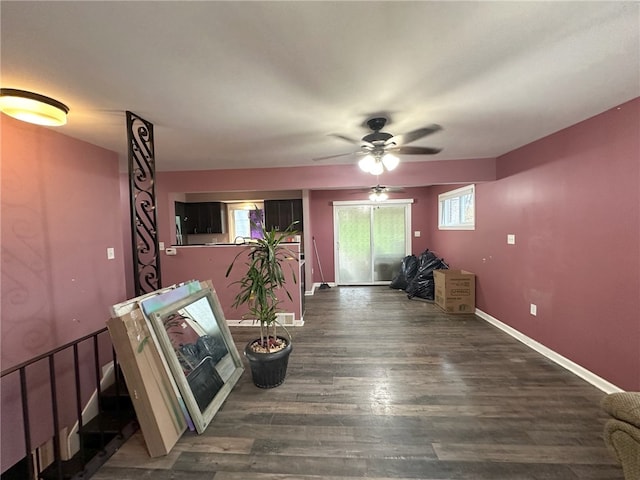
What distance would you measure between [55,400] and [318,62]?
8.56 feet

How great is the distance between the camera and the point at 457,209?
16.1 feet

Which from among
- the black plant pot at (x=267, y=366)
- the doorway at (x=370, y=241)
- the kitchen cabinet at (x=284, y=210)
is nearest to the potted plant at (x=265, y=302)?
the black plant pot at (x=267, y=366)

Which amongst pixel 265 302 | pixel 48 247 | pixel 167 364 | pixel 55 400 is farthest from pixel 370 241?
pixel 55 400

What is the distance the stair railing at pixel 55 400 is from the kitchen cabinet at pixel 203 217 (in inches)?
143

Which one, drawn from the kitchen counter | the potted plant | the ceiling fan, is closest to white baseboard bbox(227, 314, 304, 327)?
the kitchen counter

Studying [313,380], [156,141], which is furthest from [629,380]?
[156,141]

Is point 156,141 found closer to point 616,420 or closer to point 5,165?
point 5,165

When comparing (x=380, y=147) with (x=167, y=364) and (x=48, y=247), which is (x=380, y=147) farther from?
(x=48, y=247)

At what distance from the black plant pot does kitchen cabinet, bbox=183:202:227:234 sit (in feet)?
14.4

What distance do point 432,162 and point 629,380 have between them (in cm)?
286

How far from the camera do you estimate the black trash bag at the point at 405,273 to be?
5504 millimetres

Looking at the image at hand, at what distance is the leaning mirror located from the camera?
6.03ft

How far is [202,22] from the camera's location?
1.11m

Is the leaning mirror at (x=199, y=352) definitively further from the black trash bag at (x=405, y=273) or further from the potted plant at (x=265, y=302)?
the black trash bag at (x=405, y=273)
